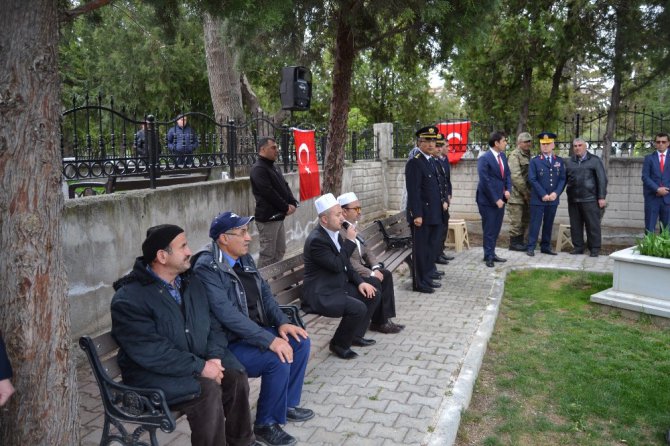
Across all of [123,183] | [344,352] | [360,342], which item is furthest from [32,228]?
[123,183]

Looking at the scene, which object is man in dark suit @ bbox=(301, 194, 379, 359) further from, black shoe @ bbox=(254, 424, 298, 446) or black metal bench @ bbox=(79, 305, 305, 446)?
black metal bench @ bbox=(79, 305, 305, 446)

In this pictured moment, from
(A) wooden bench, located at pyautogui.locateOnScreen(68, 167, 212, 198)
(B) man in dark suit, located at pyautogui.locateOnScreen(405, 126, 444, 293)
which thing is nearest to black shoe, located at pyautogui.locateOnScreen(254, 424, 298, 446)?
(A) wooden bench, located at pyautogui.locateOnScreen(68, 167, 212, 198)

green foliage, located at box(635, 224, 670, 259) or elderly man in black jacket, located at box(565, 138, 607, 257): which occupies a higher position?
elderly man in black jacket, located at box(565, 138, 607, 257)

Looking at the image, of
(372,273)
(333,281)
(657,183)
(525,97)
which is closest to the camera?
(333,281)

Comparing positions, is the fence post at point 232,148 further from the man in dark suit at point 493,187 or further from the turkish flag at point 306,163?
the man in dark suit at point 493,187

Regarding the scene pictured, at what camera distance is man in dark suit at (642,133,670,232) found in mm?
9711

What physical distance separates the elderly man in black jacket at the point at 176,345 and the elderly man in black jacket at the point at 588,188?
26.3 ft

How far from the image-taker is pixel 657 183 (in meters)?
9.80

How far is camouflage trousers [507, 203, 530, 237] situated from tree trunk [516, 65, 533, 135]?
6.04m

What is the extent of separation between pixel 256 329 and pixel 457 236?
732 cm

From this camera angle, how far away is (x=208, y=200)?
7551mm

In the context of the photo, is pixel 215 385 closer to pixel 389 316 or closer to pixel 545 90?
pixel 389 316

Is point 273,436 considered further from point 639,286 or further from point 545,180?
point 545,180

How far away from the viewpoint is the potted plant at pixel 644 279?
646 centimetres
